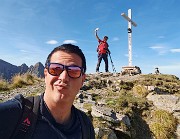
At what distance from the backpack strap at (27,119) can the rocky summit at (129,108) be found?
228 inches

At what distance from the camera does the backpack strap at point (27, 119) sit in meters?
2.46

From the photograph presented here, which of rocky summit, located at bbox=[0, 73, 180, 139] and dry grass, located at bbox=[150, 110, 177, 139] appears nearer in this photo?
rocky summit, located at bbox=[0, 73, 180, 139]

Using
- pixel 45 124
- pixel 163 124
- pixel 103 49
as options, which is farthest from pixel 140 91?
pixel 45 124

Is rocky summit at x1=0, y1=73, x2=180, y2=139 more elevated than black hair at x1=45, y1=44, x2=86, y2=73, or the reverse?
black hair at x1=45, y1=44, x2=86, y2=73

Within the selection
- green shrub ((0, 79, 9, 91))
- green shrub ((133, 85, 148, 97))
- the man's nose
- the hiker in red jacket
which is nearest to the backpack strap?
the man's nose

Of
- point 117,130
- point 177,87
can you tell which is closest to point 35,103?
point 117,130

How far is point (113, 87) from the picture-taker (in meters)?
16.0

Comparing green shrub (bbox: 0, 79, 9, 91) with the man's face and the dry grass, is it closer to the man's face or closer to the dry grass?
the dry grass

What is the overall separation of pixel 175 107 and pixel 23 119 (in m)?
11.8

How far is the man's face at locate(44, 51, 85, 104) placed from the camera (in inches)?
118

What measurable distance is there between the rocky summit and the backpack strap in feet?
19.0

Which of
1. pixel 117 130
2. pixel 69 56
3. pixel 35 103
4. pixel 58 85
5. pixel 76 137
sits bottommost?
pixel 117 130

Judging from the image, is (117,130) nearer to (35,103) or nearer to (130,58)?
(35,103)

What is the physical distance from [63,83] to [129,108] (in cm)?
942
